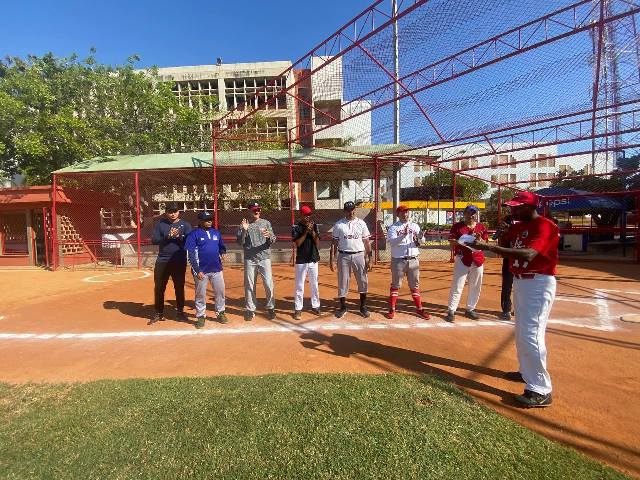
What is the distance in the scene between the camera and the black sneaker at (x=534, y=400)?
9.83 ft

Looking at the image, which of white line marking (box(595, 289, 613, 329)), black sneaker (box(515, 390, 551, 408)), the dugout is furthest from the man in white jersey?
the dugout

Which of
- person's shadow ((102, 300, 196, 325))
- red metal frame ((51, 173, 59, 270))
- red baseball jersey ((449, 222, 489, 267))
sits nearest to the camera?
red baseball jersey ((449, 222, 489, 267))

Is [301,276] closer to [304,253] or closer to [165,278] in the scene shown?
[304,253]

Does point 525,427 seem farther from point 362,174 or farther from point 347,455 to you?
point 362,174

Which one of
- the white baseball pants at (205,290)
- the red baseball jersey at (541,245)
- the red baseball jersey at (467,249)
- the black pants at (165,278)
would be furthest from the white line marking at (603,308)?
the black pants at (165,278)

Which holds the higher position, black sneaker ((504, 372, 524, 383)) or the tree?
the tree

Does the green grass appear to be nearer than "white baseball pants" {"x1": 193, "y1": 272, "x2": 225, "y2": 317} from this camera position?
Yes

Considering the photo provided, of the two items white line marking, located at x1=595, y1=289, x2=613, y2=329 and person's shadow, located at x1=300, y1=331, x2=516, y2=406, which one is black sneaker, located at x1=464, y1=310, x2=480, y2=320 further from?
person's shadow, located at x1=300, y1=331, x2=516, y2=406

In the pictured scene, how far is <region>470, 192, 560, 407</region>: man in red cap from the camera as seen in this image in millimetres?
2992

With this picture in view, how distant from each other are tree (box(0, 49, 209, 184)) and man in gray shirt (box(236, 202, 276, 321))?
1208cm

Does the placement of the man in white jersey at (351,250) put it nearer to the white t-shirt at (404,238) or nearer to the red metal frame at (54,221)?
the white t-shirt at (404,238)

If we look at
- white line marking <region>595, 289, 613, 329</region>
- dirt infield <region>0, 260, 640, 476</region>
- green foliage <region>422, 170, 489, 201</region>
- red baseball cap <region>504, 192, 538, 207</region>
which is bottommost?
white line marking <region>595, 289, 613, 329</region>

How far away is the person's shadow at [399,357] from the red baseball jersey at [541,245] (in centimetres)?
116

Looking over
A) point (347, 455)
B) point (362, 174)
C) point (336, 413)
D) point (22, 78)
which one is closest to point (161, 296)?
point (336, 413)
